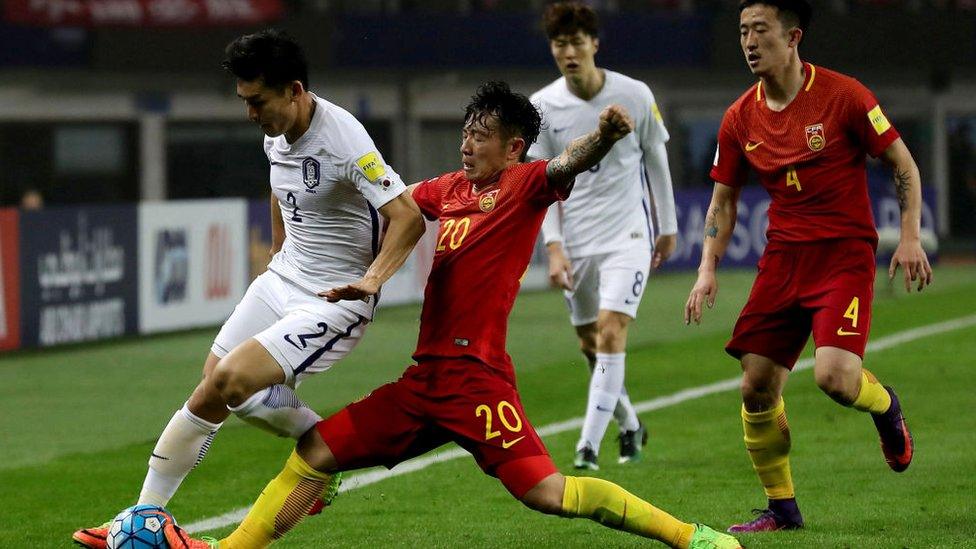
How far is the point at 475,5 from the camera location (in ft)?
123

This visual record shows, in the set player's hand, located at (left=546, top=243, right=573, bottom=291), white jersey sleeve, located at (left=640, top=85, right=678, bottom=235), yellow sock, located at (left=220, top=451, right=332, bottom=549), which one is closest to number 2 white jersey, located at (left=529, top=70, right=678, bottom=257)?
white jersey sleeve, located at (left=640, top=85, right=678, bottom=235)

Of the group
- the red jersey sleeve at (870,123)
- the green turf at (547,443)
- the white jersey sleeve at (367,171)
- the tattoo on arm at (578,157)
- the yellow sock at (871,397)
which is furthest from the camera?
the green turf at (547,443)

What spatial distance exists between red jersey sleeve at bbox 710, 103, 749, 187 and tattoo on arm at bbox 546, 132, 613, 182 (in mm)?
1328

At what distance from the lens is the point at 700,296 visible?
287 inches

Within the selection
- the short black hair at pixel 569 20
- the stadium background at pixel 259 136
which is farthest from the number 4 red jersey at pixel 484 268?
the stadium background at pixel 259 136

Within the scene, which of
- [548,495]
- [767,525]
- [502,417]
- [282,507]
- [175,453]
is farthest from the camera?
[767,525]

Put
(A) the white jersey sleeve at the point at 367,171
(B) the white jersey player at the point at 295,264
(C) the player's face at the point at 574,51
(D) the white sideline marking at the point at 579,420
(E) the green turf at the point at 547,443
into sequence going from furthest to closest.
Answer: (C) the player's face at the point at 574,51 → (D) the white sideline marking at the point at 579,420 → (E) the green turf at the point at 547,443 → (A) the white jersey sleeve at the point at 367,171 → (B) the white jersey player at the point at 295,264

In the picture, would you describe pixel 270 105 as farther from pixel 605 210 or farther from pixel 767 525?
pixel 605 210

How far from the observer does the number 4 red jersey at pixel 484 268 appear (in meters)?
6.26

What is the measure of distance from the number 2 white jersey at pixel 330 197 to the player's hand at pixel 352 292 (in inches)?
16.6

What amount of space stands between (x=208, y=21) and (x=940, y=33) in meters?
15.4

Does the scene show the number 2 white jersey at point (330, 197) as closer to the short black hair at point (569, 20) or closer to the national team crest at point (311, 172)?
the national team crest at point (311, 172)

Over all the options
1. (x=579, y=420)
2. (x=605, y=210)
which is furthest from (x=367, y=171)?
(x=579, y=420)

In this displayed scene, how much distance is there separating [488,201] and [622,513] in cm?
119
